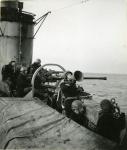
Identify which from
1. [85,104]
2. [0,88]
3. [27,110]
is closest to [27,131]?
[27,110]

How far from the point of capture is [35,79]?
32.8ft

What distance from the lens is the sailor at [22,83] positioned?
11.2m

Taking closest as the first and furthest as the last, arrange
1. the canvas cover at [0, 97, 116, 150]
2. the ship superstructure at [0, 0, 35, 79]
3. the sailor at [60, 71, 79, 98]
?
the canvas cover at [0, 97, 116, 150], the sailor at [60, 71, 79, 98], the ship superstructure at [0, 0, 35, 79]

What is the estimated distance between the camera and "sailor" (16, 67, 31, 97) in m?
11.2

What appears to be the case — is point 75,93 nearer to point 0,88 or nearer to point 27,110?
point 27,110

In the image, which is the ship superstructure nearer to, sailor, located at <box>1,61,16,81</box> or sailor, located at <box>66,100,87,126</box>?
sailor, located at <box>1,61,16,81</box>

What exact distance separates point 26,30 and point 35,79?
7.49m

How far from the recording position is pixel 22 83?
11320 mm

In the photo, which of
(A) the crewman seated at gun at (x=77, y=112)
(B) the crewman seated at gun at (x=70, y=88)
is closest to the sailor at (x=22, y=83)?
(B) the crewman seated at gun at (x=70, y=88)

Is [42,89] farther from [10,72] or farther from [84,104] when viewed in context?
[10,72]

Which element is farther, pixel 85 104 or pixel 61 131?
pixel 85 104

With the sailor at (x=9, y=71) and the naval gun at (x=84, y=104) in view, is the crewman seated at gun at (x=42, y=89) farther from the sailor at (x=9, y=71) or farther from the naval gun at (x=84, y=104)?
the sailor at (x=9, y=71)

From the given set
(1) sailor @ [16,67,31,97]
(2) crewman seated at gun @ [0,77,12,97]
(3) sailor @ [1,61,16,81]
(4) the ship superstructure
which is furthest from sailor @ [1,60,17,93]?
(4) the ship superstructure

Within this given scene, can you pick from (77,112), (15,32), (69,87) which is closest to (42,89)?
(69,87)
